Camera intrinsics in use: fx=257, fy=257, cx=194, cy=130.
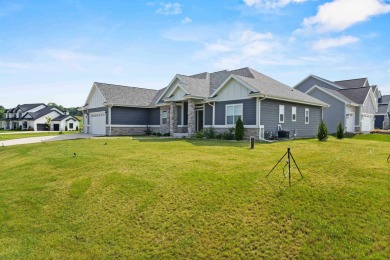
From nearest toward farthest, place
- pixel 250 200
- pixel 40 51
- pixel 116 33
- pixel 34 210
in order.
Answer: pixel 250 200
pixel 34 210
pixel 116 33
pixel 40 51

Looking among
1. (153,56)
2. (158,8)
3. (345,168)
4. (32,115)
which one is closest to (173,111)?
(153,56)

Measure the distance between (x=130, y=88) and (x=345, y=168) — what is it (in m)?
26.2

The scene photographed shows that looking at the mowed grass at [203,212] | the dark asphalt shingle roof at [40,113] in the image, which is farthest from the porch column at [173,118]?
the dark asphalt shingle roof at [40,113]

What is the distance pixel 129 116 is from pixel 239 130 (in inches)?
561

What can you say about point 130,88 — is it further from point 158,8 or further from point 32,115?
point 32,115

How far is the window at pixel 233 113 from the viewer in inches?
731

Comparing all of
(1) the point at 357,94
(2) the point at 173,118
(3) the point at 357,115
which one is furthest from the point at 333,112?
(2) the point at 173,118

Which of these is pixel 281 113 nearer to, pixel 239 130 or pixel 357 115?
pixel 239 130

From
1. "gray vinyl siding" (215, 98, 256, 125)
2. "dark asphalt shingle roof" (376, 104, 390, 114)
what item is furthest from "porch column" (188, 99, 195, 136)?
"dark asphalt shingle roof" (376, 104, 390, 114)

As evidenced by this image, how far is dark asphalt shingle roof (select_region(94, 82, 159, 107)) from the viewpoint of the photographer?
87.8 feet

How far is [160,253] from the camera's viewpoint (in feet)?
17.1

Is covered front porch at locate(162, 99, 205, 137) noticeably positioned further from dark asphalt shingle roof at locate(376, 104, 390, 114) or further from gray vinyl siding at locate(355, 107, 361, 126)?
dark asphalt shingle roof at locate(376, 104, 390, 114)

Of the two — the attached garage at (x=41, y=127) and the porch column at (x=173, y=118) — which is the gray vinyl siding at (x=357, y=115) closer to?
the porch column at (x=173, y=118)

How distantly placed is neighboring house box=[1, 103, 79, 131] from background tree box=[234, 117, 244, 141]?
159 ft
